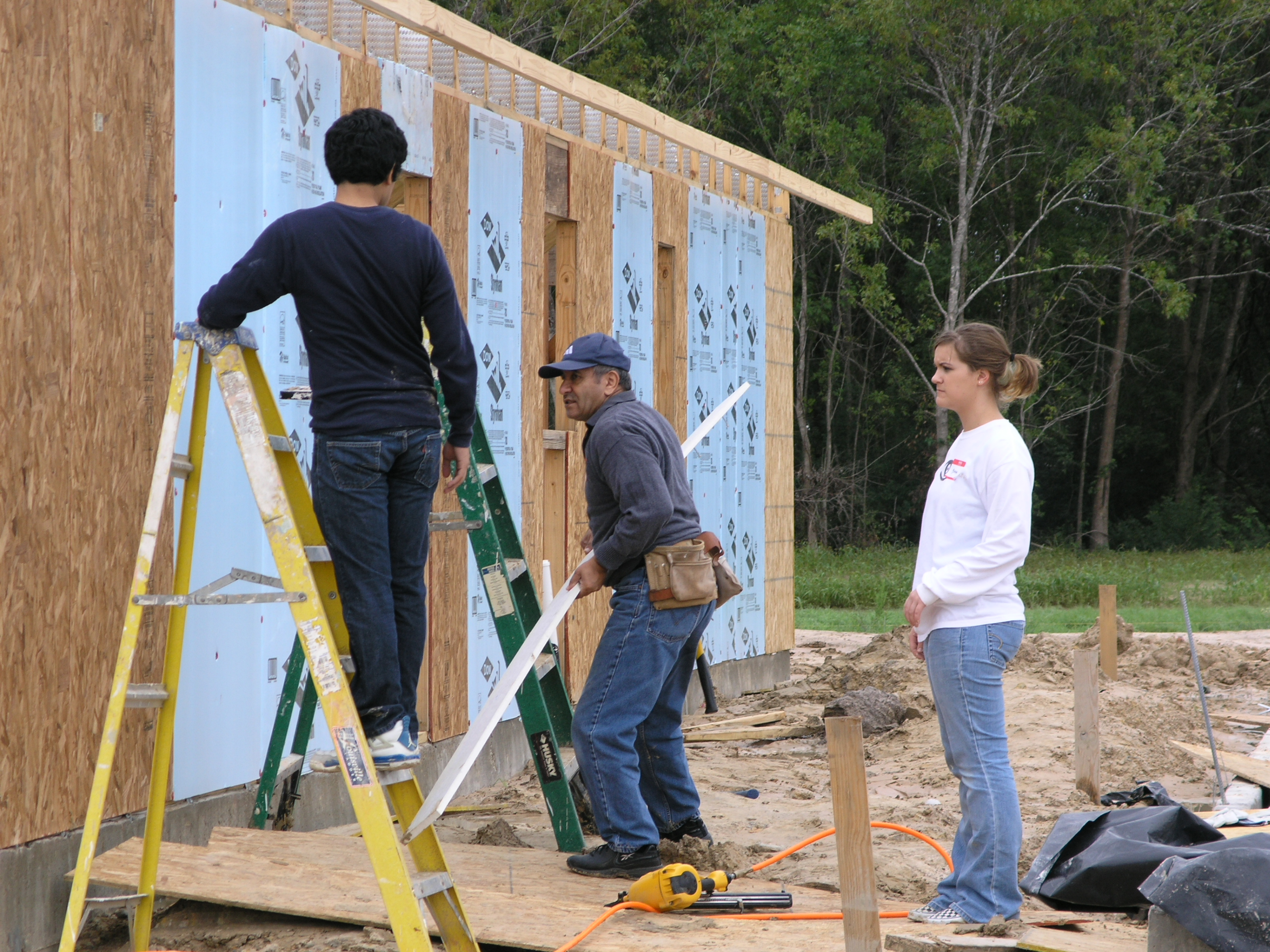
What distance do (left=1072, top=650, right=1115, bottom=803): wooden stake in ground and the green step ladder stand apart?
2.48 meters

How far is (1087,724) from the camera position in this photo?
6195 millimetres

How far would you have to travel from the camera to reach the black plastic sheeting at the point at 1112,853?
438 cm

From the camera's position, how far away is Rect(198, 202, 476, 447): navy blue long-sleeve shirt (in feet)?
11.4

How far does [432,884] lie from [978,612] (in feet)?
6.15

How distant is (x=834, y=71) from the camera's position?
85.2 ft

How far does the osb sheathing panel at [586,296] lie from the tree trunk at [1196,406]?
2494 centimetres

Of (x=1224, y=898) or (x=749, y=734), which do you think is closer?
(x=1224, y=898)

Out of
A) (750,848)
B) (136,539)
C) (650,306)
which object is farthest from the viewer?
(650,306)

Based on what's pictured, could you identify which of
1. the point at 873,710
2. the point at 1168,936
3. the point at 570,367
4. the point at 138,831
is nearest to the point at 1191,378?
the point at 873,710

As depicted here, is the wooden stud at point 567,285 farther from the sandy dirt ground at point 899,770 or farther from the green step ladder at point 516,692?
the green step ladder at point 516,692

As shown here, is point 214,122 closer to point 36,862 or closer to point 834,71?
point 36,862

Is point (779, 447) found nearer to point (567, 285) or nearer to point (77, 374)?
point (567, 285)

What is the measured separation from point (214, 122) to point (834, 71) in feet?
74.6

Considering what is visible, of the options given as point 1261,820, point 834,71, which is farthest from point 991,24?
point 1261,820
